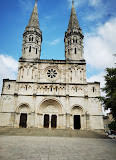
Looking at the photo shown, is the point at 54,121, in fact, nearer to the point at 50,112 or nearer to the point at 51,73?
the point at 50,112

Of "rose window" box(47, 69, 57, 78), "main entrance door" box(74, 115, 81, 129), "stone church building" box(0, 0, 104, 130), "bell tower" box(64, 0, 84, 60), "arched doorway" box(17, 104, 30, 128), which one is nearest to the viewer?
"stone church building" box(0, 0, 104, 130)

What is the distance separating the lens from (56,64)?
30719 mm

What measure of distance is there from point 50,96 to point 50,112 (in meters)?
3.36

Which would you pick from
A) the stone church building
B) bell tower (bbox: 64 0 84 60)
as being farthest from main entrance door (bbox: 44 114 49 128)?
bell tower (bbox: 64 0 84 60)

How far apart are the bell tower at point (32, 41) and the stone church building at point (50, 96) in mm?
239

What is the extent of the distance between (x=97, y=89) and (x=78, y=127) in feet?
29.2

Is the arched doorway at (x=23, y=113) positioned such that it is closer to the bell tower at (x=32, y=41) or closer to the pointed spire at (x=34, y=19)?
the bell tower at (x=32, y=41)

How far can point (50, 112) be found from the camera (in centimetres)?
2747

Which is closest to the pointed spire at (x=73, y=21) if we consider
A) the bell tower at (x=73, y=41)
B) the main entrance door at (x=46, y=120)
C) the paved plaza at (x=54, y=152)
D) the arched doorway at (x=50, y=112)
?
the bell tower at (x=73, y=41)

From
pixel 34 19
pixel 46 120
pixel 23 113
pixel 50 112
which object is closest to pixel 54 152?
pixel 46 120

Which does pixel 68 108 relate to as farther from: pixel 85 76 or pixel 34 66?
pixel 34 66

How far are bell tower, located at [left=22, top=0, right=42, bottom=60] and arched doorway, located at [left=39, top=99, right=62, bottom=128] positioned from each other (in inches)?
452

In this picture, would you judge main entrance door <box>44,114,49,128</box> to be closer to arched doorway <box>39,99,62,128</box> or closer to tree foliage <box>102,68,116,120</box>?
arched doorway <box>39,99,62,128</box>

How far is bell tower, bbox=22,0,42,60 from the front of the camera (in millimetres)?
Answer: 31734
